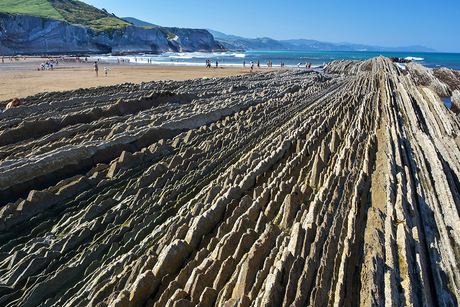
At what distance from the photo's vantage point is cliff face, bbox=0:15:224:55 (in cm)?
6409

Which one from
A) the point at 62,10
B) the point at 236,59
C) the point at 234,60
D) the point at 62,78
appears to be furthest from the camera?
the point at 62,10

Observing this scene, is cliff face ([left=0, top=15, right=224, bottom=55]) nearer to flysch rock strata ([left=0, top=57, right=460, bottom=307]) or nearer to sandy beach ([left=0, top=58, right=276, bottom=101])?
sandy beach ([left=0, top=58, right=276, bottom=101])

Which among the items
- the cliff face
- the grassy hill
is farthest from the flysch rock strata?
the grassy hill

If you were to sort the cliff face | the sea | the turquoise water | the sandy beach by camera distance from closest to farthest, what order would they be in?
the sandy beach
the sea
the turquoise water
the cliff face

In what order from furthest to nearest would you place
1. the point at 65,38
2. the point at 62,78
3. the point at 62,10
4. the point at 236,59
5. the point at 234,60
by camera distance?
the point at 62,10 < the point at 65,38 < the point at 236,59 < the point at 234,60 < the point at 62,78

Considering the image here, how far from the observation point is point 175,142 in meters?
8.05

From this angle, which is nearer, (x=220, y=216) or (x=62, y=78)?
(x=220, y=216)

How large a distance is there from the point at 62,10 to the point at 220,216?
130255 mm

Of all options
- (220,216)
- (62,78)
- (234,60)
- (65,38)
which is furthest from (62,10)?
(220,216)

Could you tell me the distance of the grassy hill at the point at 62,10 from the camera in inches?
3642

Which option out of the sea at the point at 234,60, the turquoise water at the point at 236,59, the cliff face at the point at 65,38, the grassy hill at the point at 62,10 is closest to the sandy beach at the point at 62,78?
the sea at the point at 234,60

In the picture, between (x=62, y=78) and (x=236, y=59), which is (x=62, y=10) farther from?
(x=62, y=78)

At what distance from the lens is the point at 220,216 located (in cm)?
469

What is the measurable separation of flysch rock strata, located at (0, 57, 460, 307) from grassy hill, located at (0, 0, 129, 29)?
10113 cm
